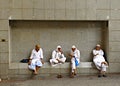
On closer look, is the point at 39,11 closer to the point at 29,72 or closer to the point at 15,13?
the point at 15,13

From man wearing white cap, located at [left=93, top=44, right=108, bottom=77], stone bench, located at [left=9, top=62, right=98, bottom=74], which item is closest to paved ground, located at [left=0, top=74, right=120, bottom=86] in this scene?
stone bench, located at [left=9, top=62, right=98, bottom=74]

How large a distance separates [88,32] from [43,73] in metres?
2.65

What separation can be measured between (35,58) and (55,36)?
135cm

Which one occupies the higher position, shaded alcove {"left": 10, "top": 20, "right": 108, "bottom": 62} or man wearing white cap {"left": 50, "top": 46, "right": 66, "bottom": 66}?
shaded alcove {"left": 10, "top": 20, "right": 108, "bottom": 62}

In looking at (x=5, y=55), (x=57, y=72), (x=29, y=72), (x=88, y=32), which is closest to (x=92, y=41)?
(x=88, y=32)

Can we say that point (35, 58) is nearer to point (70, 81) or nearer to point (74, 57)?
point (74, 57)

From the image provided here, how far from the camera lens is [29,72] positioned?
11.1m

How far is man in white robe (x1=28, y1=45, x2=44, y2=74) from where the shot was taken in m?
11.0

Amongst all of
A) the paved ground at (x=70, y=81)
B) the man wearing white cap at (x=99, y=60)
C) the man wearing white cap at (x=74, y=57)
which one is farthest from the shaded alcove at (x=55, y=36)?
the paved ground at (x=70, y=81)

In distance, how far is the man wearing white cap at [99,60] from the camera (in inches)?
436

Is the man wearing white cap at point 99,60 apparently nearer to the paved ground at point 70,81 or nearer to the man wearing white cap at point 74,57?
the paved ground at point 70,81

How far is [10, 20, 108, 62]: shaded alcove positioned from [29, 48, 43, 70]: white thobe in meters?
0.54

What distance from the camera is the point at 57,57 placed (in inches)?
444

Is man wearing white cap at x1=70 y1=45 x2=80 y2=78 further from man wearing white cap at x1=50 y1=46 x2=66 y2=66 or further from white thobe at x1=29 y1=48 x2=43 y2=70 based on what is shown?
white thobe at x1=29 y1=48 x2=43 y2=70
